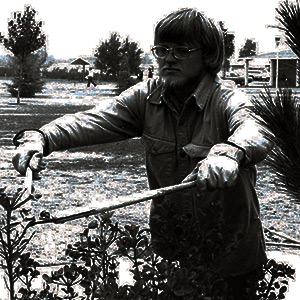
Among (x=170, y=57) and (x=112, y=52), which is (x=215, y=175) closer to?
(x=170, y=57)

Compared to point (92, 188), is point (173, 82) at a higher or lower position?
higher

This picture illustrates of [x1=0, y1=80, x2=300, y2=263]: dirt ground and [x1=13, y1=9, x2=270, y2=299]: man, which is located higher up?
[x1=13, y1=9, x2=270, y2=299]: man

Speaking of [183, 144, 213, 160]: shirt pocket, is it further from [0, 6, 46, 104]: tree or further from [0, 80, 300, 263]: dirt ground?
[0, 6, 46, 104]: tree

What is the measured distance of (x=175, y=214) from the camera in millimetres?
2492

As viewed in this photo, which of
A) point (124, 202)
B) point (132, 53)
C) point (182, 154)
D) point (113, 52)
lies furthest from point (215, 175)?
point (113, 52)

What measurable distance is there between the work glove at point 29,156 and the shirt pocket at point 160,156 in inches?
19.9

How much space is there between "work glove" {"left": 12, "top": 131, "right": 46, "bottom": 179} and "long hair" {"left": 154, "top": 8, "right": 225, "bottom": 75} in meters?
0.60

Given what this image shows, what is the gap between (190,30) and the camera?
2.57 meters

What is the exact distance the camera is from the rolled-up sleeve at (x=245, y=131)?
236 cm

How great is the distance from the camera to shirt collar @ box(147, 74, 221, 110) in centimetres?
268

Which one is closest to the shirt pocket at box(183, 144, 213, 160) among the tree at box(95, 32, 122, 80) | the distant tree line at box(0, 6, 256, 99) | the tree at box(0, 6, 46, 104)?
the distant tree line at box(0, 6, 256, 99)

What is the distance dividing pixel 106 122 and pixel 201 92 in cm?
39

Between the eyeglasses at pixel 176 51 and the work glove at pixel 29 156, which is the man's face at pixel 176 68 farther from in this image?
the work glove at pixel 29 156

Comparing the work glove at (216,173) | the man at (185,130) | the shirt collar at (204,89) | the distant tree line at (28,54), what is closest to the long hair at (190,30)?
the man at (185,130)
